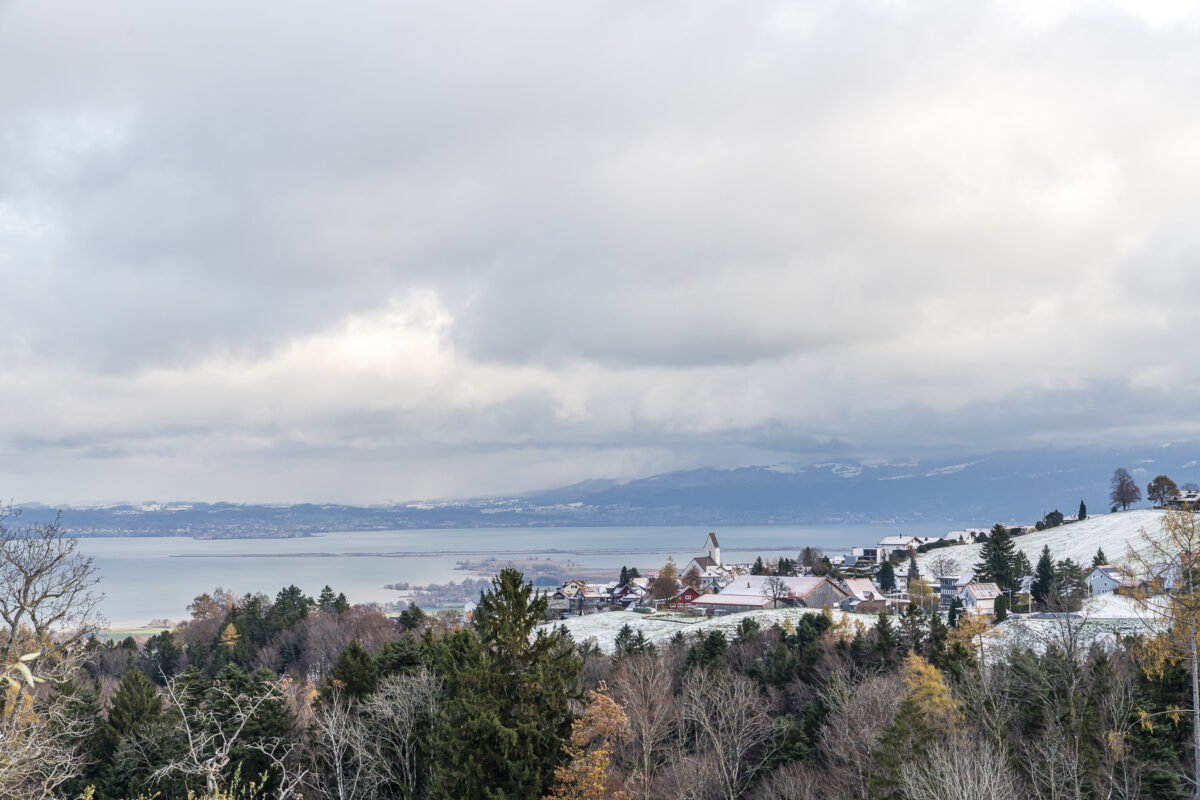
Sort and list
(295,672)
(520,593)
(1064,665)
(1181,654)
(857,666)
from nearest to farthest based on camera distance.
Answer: (1181,654), (520,593), (1064,665), (857,666), (295,672)

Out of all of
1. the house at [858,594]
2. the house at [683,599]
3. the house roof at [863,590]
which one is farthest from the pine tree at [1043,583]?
the house at [683,599]

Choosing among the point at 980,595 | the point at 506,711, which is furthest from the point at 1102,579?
the point at 506,711

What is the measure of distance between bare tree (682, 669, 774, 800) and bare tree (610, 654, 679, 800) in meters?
1.26

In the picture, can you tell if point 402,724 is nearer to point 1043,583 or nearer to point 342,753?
point 342,753

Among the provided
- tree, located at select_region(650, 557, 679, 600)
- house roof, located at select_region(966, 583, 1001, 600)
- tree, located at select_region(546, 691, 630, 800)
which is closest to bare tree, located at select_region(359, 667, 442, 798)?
tree, located at select_region(546, 691, 630, 800)

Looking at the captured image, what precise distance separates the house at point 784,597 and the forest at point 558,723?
47207mm

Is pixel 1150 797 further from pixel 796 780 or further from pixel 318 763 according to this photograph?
pixel 318 763

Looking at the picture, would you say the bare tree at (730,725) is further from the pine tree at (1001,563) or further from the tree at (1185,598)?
the pine tree at (1001,563)

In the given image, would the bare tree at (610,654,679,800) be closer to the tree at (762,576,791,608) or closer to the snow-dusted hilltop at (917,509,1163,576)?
the tree at (762,576,791,608)

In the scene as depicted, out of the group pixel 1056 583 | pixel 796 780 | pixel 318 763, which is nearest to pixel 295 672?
pixel 318 763

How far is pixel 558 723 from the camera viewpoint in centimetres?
2422

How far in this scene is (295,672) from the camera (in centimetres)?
7888

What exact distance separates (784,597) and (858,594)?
44.4 ft

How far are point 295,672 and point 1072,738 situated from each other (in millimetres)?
71987
